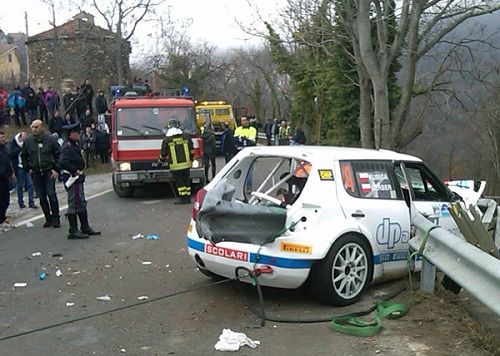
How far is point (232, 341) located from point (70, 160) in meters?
5.78

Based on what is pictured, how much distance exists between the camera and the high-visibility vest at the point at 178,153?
14062 millimetres

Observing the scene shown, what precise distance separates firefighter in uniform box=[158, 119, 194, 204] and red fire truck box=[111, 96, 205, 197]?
101 cm

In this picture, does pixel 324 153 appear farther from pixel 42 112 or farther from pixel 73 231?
pixel 42 112

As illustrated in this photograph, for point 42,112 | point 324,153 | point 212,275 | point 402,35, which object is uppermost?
point 402,35

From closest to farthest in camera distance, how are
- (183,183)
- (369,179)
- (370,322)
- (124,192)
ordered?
(370,322) < (369,179) < (183,183) < (124,192)

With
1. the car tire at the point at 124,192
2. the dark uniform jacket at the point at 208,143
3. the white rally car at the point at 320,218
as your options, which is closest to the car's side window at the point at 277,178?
the white rally car at the point at 320,218

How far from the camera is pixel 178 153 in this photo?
14109 millimetres

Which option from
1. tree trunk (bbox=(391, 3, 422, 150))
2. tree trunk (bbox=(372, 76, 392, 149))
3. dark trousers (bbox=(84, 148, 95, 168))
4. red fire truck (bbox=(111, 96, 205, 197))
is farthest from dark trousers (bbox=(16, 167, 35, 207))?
tree trunk (bbox=(391, 3, 422, 150))

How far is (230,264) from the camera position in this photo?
6254 millimetres

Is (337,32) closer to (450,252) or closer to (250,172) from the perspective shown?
(250,172)

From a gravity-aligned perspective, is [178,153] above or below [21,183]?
above

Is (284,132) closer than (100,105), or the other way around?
(100,105)

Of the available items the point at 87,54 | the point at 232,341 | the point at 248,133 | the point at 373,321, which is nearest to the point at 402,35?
the point at 248,133

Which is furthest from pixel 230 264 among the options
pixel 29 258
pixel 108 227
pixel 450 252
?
pixel 108 227
